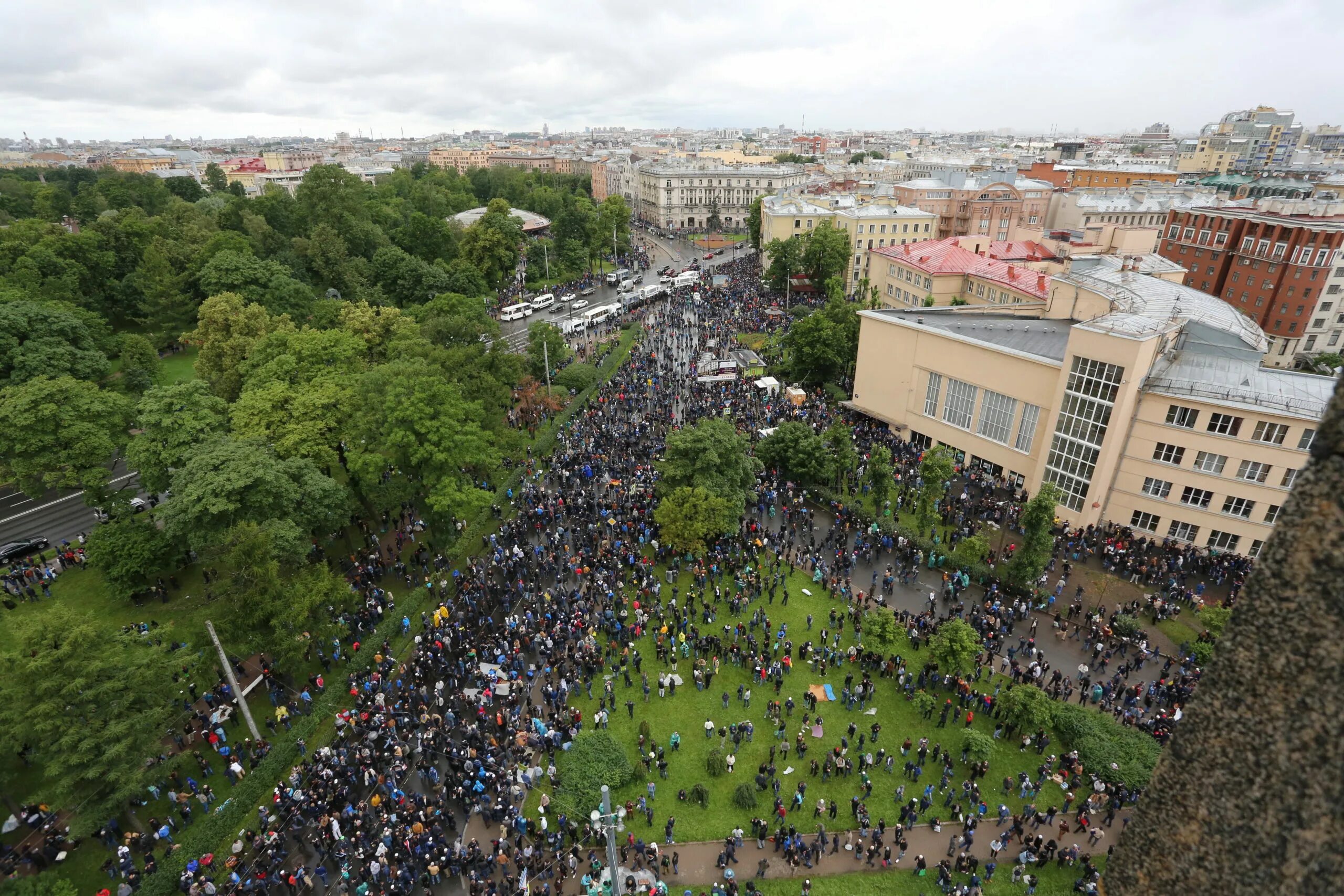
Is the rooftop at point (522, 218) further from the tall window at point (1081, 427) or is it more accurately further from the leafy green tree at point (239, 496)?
the tall window at point (1081, 427)

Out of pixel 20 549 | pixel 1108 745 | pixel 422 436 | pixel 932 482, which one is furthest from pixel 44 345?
pixel 1108 745

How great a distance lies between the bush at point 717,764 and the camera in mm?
19312

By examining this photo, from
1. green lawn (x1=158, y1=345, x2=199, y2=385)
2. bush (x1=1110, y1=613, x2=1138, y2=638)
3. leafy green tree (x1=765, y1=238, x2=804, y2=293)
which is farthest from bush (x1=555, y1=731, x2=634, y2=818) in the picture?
leafy green tree (x1=765, y1=238, x2=804, y2=293)

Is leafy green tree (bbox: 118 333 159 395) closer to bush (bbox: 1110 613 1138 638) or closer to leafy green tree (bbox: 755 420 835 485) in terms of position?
leafy green tree (bbox: 755 420 835 485)

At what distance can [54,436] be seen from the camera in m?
29.4

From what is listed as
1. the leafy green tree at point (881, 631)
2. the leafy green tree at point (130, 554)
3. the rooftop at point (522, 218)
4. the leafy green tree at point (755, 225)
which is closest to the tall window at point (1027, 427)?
the leafy green tree at point (881, 631)

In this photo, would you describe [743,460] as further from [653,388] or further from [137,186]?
[137,186]

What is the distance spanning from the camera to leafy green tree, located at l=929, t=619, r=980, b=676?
21.0m

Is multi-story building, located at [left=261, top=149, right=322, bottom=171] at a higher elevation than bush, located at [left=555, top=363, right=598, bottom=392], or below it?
higher

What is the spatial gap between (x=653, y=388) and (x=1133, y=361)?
91.8 feet

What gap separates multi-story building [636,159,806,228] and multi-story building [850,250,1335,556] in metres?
86.4

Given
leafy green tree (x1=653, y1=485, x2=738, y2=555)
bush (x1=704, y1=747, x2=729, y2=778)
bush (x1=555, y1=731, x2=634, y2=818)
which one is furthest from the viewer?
leafy green tree (x1=653, y1=485, x2=738, y2=555)

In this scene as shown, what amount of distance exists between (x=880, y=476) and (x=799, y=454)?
171 inches

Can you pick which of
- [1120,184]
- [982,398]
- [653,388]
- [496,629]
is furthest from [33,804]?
[1120,184]
